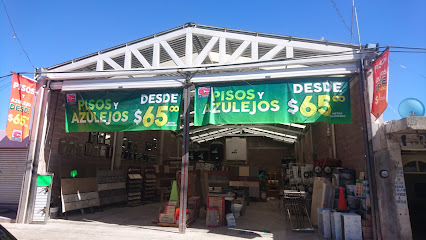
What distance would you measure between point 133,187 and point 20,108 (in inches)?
254

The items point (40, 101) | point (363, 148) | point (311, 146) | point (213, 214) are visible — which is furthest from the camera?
point (311, 146)

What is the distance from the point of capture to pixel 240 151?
21047 millimetres

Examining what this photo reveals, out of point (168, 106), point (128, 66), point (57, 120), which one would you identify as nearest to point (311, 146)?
point (168, 106)

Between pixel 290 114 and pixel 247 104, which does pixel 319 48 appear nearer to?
pixel 290 114

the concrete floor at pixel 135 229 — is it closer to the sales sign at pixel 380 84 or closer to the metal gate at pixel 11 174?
the metal gate at pixel 11 174

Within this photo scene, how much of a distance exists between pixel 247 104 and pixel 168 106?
2474 mm

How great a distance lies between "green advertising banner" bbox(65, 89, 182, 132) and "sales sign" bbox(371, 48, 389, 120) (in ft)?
17.5

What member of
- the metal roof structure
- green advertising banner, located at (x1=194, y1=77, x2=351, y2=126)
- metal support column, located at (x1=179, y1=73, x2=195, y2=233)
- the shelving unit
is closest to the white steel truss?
the metal roof structure

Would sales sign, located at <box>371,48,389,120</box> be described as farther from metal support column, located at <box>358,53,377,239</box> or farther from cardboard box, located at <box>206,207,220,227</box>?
cardboard box, located at <box>206,207,220,227</box>

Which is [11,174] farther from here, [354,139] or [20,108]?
[354,139]

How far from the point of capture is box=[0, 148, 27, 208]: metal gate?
35.4ft

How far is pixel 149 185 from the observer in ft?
48.4

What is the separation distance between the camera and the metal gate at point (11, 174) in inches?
424

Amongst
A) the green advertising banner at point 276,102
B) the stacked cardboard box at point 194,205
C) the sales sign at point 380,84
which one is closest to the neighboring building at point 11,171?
the stacked cardboard box at point 194,205
